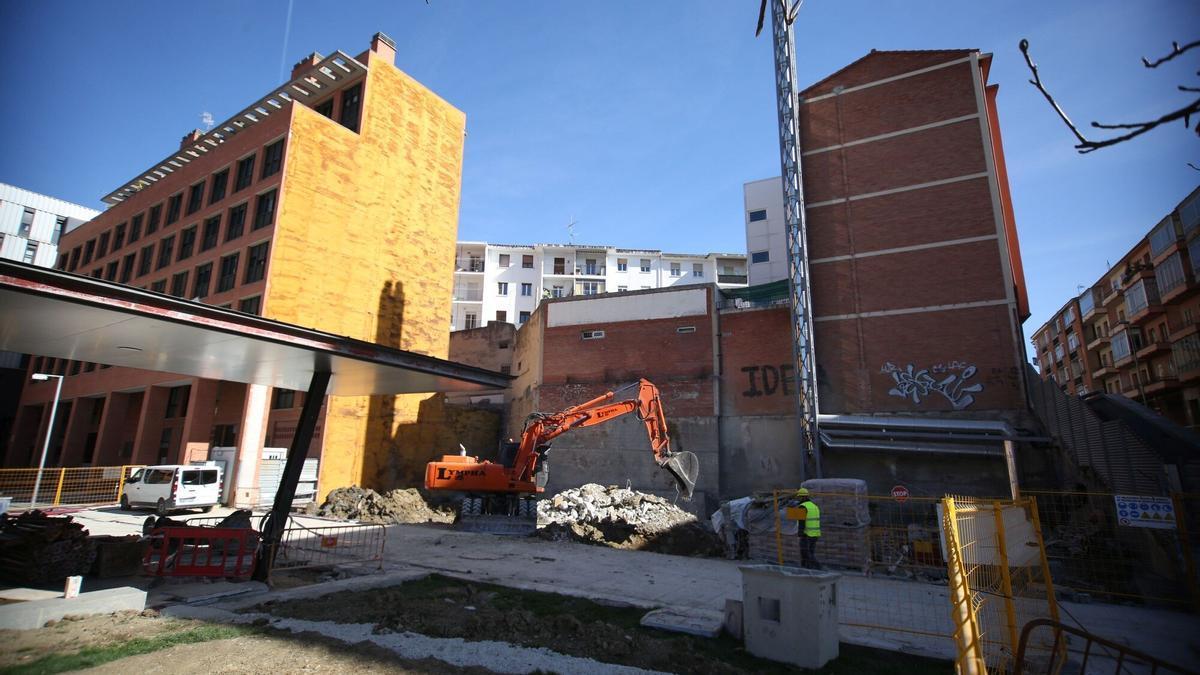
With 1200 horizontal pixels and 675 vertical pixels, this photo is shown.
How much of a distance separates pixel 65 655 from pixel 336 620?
2.59 m

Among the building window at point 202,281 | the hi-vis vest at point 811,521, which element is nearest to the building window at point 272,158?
the building window at point 202,281

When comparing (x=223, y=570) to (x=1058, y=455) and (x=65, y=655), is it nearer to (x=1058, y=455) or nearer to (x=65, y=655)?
(x=65, y=655)

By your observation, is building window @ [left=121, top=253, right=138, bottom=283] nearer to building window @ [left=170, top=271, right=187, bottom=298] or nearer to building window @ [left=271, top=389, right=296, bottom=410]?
building window @ [left=170, top=271, right=187, bottom=298]

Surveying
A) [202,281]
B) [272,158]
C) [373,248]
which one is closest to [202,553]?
[373,248]

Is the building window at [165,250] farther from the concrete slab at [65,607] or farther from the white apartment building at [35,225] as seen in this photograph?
the concrete slab at [65,607]

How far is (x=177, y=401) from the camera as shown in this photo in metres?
30.2

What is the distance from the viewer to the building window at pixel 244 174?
29422 mm

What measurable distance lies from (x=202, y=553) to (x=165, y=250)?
31.6 metres

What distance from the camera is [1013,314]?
2158 cm

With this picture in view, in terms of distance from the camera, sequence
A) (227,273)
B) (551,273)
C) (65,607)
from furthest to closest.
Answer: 1. (551,273)
2. (227,273)
3. (65,607)

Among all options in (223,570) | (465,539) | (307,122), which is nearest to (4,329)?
(223,570)

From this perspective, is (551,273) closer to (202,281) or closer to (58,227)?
(202,281)

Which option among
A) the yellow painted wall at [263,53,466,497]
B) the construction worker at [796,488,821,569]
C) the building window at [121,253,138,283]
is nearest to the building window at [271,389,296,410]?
the yellow painted wall at [263,53,466,497]

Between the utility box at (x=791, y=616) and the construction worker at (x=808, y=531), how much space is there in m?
3.79
